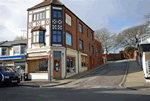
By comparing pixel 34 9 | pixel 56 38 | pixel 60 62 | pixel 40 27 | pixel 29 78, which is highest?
pixel 34 9

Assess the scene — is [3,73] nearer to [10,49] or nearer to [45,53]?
[45,53]

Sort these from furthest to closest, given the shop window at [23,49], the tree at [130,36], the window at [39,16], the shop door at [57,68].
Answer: the tree at [130,36] < the shop window at [23,49] < the window at [39,16] < the shop door at [57,68]

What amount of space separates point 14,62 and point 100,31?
100ft

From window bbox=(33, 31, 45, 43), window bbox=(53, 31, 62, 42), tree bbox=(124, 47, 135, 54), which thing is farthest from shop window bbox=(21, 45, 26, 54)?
tree bbox=(124, 47, 135, 54)

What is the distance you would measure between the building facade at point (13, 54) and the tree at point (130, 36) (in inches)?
1288

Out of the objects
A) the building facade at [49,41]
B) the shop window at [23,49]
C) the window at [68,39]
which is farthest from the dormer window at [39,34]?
the shop window at [23,49]

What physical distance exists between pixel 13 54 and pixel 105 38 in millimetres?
29755

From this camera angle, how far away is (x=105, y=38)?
46.0 m

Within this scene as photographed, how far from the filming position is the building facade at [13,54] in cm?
2155

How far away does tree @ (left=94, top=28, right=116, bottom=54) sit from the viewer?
45938 millimetres

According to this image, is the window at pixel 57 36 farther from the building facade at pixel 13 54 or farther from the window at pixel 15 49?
the window at pixel 15 49

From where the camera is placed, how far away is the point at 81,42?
84.8ft

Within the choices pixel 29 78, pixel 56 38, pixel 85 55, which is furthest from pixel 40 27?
pixel 85 55

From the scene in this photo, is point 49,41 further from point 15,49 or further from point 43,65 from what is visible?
point 15,49
